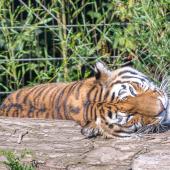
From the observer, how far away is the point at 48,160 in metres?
4.24

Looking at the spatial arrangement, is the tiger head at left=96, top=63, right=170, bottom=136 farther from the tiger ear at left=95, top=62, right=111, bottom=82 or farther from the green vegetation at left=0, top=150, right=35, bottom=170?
the green vegetation at left=0, top=150, right=35, bottom=170

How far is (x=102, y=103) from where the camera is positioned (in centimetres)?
476

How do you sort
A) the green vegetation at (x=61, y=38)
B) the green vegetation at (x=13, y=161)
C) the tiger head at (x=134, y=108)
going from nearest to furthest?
1. the green vegetation at (x=13, y=161)
2. the tiger head at (x=134, y=108)
3. the green vegetation at (x=61, y=38)

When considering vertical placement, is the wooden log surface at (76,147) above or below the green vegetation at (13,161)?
below

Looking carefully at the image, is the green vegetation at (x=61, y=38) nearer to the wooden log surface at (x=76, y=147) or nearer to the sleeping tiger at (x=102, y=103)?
the sleeping tiger at (x=102, y=103)

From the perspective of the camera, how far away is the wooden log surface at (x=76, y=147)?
4141mm

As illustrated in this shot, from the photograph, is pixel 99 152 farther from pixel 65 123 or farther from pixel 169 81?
pixel 169 81

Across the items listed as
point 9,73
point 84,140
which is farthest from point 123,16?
point 84,140

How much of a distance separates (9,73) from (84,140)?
6.61ft

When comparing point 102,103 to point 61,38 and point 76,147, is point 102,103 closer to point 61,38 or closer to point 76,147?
point 76,147

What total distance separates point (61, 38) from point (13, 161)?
253cm

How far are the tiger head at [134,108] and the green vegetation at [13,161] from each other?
0.64 m

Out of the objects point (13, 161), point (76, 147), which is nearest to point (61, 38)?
point (76, 147)

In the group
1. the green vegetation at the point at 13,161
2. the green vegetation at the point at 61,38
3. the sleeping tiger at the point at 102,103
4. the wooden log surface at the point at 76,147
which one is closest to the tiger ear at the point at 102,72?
the sleeping tiger at the point at 102,103
